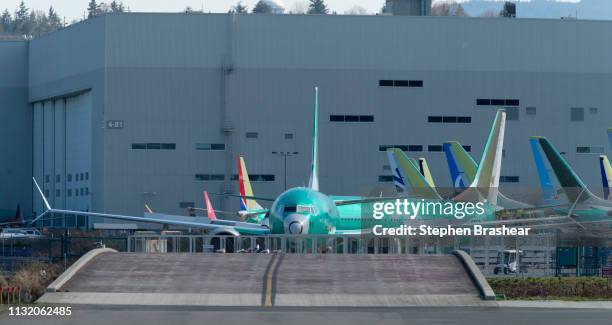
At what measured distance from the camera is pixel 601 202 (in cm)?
5578

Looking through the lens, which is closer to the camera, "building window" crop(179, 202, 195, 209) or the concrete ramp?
the concrete ramp

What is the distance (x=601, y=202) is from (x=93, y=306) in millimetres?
31630

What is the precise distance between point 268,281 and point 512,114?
70.1 metres

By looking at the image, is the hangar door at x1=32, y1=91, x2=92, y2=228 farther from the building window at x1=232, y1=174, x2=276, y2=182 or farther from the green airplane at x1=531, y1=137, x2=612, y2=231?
the green airplane at x1=531, y1=137, x2=612, y2=231

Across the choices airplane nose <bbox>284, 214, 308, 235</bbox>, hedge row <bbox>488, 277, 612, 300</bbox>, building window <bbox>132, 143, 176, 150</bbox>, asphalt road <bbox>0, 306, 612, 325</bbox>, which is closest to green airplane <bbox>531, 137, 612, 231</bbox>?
airplane nose <bbox>284, 214, 308, 235</bbox>

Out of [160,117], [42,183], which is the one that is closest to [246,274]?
[160,117]

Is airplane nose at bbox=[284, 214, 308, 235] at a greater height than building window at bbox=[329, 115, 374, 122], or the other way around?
building window at bbox=[329, 115, 374, 122]

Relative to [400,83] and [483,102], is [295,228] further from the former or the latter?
[483,102]

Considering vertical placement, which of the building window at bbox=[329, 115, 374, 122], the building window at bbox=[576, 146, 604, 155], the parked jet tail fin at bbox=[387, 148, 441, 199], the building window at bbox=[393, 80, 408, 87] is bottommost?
the parked jet tail fin at bbox=[387, 148, 441, 199]

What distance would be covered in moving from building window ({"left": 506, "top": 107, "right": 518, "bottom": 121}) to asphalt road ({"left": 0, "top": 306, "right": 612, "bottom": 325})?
71772 millimetres

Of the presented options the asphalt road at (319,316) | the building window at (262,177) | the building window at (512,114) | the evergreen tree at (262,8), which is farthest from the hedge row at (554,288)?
the evergreen tree at (262,8)

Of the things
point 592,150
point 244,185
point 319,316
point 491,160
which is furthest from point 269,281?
point 592,150

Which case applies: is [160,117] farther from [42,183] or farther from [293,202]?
[293,202]

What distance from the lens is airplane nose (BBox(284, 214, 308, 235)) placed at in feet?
175
